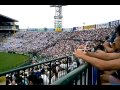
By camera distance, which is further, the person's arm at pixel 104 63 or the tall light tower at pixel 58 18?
the tall light tower at pixel 58 18

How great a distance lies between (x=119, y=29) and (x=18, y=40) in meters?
33.6

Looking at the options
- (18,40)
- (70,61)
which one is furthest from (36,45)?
(70,61)

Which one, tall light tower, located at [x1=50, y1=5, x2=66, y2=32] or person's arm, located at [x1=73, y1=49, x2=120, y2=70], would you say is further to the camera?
tall light tower, located at [x1=50, y1=5, x2=66, y2=32]

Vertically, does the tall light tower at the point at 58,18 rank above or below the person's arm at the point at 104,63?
above

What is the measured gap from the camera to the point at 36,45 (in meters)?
30.8

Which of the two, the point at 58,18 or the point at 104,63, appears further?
the point at 58,18

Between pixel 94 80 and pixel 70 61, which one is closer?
pixel 94 80

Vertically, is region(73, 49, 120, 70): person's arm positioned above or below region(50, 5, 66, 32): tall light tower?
below

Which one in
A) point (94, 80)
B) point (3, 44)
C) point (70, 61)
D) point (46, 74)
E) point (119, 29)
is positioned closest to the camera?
point (119, 29)

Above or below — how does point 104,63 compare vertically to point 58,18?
below
